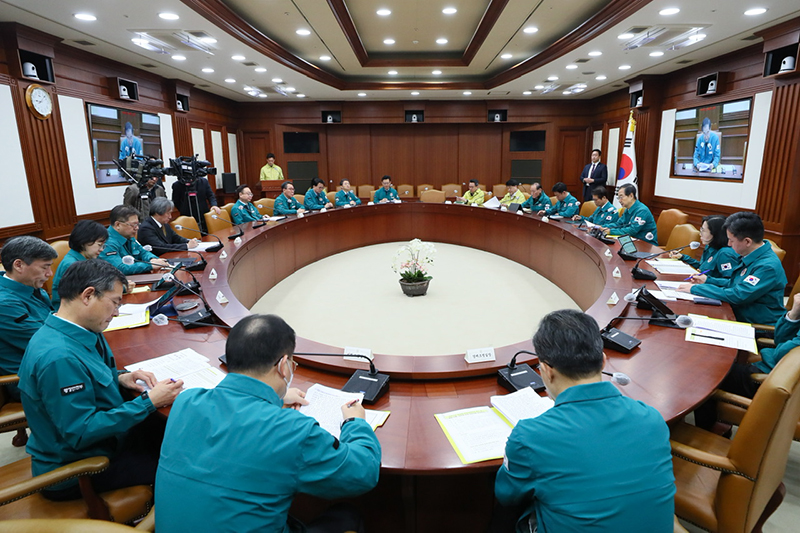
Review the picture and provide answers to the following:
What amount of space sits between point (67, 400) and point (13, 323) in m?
0.83

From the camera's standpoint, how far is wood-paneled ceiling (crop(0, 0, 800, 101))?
389 cm

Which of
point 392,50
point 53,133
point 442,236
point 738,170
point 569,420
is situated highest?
point 392,50

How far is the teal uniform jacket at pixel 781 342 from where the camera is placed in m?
1.85

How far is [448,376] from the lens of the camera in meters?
1.65

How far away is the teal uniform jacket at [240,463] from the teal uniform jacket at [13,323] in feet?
4.32

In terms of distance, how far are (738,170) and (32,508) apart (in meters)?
6.86

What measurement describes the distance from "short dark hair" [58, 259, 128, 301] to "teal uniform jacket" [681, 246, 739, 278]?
10.5ft

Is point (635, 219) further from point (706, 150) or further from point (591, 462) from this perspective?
point (591, 462)

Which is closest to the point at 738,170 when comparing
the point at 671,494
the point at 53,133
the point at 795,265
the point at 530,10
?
the point at 795,265

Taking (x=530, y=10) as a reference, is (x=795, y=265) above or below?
below

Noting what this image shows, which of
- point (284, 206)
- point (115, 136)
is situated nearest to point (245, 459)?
point (284, 206)

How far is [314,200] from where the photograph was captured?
7035mm

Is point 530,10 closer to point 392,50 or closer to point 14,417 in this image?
point 392,50

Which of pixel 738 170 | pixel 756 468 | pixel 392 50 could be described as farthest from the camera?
pixel 392 50
